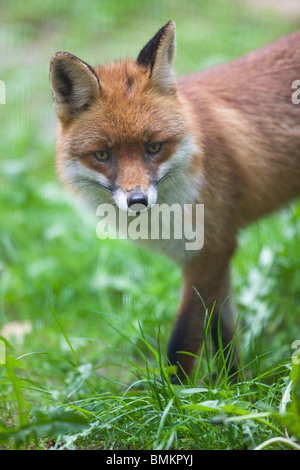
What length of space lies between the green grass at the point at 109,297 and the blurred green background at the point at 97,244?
17mm

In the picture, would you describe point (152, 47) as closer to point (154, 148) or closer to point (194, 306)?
point (154, 148)

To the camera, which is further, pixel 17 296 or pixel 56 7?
pixel 56 7

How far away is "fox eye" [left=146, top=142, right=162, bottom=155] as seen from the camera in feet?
11.0

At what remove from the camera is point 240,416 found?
2424 millimetres

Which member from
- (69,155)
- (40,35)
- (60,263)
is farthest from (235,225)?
(40,35)

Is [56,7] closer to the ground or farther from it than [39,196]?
farther from it

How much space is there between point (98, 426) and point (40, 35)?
843 cm

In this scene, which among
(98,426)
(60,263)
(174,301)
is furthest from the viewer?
(60,263)

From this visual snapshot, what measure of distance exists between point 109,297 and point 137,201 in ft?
8.18

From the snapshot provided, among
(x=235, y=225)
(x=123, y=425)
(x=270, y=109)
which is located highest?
(x=270, y=109)

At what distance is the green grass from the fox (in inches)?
14.6

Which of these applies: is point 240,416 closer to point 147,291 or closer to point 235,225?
point 235,225

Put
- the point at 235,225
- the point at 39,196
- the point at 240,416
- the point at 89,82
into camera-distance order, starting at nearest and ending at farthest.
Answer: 1. the point at 240,416
2. the point at 89,82
3. the point at 235,225
4. the point at 39,196

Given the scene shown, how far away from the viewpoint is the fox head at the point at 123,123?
10.7 feet
